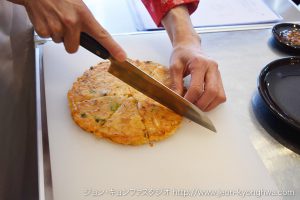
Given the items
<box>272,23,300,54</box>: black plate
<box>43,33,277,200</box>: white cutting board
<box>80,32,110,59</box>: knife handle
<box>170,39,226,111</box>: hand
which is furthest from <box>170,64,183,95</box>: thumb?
<box>272,23,300,54</box>: black plate

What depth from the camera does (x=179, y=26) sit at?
1134 mm

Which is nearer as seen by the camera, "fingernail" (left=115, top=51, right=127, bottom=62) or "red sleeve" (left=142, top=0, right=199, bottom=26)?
"fingernail" (left=115, top=51, right=127, bottom=62)

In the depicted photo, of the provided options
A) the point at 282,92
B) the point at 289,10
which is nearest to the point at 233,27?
the point at 289,10

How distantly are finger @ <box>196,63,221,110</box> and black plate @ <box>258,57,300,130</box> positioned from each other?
0.14 metres

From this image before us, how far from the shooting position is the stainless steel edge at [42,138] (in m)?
0.77

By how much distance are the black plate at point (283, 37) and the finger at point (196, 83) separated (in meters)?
0.44

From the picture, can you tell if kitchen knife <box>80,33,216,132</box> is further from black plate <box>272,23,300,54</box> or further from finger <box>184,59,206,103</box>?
black plate <box>272,23,300,54</box>

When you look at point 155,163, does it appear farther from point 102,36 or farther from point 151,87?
point 102,36

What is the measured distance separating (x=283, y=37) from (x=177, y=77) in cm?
53

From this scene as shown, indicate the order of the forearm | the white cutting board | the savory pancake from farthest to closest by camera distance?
the forearm → the savory pancake → the white cutting board

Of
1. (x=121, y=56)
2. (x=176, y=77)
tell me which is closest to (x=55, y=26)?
(x=121, y=56)

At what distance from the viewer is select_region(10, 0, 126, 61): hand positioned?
803 millimetres

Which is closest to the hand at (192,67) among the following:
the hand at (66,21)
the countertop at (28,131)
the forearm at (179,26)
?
Answer: the forearm at (179,26)

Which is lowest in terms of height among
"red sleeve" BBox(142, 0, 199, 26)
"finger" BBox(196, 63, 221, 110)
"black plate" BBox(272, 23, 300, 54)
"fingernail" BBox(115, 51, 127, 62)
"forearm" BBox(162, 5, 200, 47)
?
"black plate" BBox(272, 23, 300, 54)
